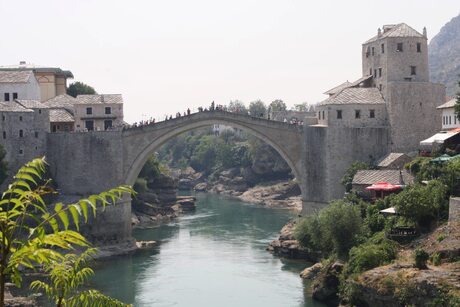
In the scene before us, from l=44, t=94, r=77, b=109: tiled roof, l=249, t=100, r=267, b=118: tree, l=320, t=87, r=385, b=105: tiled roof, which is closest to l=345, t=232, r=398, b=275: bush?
l=320, t=87, r=385, b=105: tiled roof

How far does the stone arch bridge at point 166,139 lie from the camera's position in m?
52.0

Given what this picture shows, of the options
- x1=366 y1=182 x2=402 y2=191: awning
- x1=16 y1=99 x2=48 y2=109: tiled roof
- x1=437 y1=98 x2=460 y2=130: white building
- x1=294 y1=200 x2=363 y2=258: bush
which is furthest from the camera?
x1=16 y1=99 x2=48 y2=109: tiled roof

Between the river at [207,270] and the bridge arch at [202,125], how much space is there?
5.49 metres

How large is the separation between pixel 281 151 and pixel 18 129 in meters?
17.2

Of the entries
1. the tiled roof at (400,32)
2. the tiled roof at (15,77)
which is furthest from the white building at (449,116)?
the tiled roof at (15,77)

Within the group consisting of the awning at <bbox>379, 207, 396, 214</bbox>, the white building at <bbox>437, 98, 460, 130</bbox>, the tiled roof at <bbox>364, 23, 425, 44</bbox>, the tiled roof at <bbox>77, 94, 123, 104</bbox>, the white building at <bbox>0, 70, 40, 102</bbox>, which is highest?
the tiled roof at <bbox>364, 23, 425, 44</bbox>

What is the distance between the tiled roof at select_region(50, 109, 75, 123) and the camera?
58.3m

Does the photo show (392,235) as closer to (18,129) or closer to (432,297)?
(432,297)

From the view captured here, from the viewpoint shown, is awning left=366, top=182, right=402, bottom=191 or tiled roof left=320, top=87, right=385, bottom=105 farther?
tiled roof left=320, top=87, right=385, bottom=105

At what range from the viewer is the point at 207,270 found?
44656mm

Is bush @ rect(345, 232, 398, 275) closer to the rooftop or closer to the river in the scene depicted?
the river

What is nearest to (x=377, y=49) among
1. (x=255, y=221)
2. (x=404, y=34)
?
(x=404, y=34)

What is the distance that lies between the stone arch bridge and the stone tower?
137 centimetres

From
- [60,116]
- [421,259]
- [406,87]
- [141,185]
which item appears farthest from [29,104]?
[421,259]
